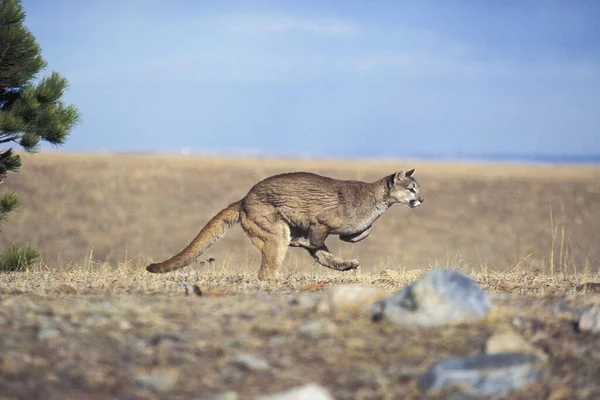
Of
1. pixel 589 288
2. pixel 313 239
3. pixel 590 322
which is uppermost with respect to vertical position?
pixel 313 239

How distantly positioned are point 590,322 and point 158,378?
3.40 metres

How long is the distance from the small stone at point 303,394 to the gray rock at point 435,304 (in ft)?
4.89

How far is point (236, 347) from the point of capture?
5.59 m

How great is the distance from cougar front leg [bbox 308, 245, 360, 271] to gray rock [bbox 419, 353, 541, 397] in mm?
6075

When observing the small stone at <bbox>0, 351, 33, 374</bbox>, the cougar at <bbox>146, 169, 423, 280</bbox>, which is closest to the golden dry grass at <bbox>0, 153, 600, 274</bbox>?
the cougar at <bbox>146, 169, 423, 280</bbox>

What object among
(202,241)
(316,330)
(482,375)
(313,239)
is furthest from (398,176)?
(482,375)

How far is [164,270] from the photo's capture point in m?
10.2

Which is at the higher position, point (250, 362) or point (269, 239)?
point (269, 239)

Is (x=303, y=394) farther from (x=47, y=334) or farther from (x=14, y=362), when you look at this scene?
(x=47, y=334)

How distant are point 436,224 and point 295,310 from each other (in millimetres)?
22062

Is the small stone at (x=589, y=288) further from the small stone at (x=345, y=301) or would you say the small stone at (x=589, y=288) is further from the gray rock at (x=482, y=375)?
the gray rock at (x=482, y=375)

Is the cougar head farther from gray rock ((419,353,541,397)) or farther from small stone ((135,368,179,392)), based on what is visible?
small stone ((135,368,179,392))

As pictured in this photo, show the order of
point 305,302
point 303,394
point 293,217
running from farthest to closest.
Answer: point 293,217 → point 305,302 → point 303,394

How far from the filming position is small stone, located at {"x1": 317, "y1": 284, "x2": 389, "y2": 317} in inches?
254
